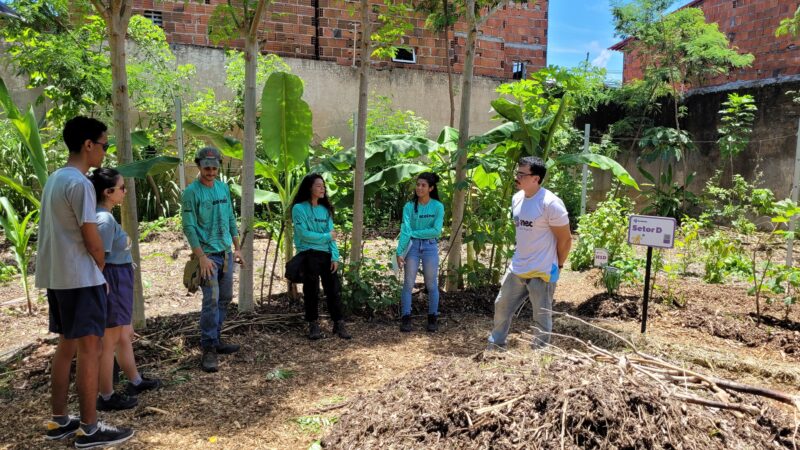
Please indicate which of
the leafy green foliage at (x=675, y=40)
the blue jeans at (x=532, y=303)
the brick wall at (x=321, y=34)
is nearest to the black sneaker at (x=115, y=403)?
the blue jeans at (x=532, y=303)

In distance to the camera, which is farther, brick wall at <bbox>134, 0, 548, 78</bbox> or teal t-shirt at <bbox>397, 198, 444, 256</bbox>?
brick wall at <bbox>134, 0, 548, 78</bbox>

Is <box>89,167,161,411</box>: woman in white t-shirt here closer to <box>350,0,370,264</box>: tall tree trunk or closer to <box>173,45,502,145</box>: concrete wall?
<box>350,0,370,264</box>: tall tree trunk

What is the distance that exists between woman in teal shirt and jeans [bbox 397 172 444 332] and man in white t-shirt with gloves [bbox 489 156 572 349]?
4.34ft

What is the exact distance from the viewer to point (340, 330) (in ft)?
17.2

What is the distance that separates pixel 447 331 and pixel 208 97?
305 inches

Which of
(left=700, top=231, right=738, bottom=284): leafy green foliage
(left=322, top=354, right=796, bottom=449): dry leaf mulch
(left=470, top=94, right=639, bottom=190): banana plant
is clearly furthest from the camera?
(left=700, top=231, right=738, bottom=284): leafy green foliage

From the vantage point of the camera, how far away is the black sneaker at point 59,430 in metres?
3.16

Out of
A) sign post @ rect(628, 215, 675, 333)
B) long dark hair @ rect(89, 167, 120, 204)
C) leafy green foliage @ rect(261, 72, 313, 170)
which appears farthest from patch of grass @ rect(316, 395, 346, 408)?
sign post @ rect(628, 215, 675, 333)

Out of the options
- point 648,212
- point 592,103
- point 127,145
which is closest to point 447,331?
point 127,145

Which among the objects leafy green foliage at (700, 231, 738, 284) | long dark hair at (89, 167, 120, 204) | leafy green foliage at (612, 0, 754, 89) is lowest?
leafy green foliage at (700, 231, 738, 284)

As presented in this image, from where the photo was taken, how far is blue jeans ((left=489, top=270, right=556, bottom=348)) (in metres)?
4.17

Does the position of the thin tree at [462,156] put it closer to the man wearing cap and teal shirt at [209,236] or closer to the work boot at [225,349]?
the man wearing cap and teal shirt at [209,236]

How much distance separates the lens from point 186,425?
3.43m

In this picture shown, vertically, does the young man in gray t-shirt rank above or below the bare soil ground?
above
